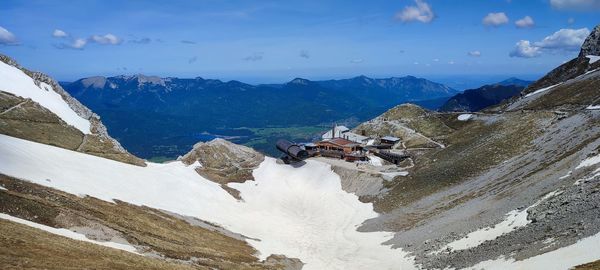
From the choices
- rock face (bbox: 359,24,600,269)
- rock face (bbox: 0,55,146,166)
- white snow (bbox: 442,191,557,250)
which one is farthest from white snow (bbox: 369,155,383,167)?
white snow (bbox: 442,191,557,250)

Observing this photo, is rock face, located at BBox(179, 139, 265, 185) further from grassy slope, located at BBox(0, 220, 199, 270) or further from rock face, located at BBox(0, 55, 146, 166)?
grassy slope, located at BBox(0, 220, 199, 270)

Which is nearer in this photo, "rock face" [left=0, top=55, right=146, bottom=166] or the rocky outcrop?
"rock face" [left=0, top=55, right=146, bottom=166]

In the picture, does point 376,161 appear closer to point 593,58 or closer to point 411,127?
point 411,127

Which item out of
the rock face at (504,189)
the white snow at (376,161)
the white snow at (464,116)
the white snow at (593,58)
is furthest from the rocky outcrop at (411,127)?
the white snow at (593,58)

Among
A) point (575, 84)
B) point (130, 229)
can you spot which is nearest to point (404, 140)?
point (575, 84)

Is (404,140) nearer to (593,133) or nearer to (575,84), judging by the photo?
(575,84)

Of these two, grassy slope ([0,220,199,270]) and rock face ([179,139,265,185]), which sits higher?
rock face ([179,139,265,185])

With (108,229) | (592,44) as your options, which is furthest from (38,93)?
(592,44)
